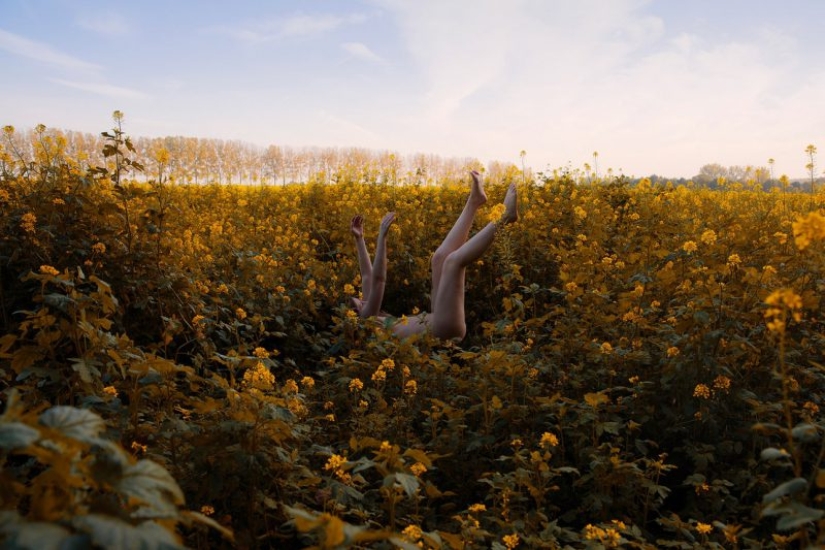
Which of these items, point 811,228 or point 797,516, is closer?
point 797,516

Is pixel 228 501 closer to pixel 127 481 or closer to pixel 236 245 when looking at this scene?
pixel 127 481

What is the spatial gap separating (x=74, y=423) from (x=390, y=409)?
6.94 feet

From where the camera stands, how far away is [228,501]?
215 cm

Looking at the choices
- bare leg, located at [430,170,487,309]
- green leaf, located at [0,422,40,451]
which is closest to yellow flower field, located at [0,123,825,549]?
green leaf, located at [0,422,40,451]

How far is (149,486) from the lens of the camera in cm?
101

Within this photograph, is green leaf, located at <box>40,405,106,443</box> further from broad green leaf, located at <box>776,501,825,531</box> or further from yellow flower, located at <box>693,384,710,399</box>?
yellow flower, located at <box>693,384,710,399</box>

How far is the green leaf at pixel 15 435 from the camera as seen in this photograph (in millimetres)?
885

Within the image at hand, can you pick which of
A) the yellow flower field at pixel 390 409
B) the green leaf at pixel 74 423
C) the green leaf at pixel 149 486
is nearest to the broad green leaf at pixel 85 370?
the yellow flower field at pixel 390 409

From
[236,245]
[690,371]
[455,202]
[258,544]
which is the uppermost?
[455,202]

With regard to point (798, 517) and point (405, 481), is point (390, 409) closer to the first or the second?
point (405, 481)

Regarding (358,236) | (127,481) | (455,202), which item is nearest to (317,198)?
(455,202)

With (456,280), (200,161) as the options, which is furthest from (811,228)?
(200,161)

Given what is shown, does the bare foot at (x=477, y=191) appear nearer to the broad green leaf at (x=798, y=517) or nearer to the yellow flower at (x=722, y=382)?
the yellow flower at (x=722, y=382)

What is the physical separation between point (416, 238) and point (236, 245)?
199 centimetres
